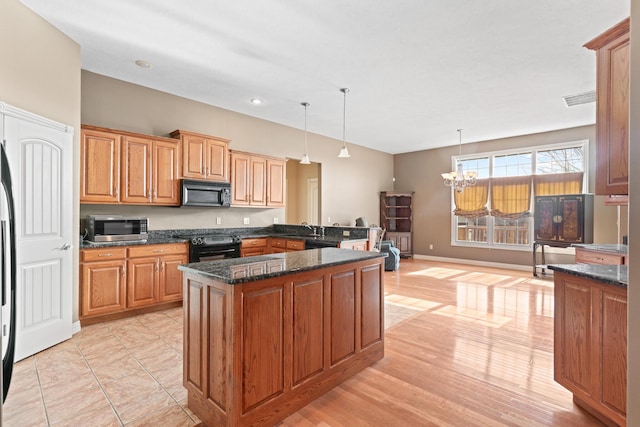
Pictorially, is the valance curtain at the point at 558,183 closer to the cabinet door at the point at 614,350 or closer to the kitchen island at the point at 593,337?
the kitchen island at the point at 593,337

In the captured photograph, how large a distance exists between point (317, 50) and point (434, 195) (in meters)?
6.07

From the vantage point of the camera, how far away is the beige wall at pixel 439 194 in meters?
6.95

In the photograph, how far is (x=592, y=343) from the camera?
1.97 meters

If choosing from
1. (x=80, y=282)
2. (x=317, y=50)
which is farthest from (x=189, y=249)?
(x=317, y=50)

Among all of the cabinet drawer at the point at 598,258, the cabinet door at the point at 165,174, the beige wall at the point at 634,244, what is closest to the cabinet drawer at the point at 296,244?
the cabinet door at the point at 165,174

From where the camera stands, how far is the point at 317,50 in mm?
3422

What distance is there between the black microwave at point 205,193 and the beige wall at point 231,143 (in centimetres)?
42

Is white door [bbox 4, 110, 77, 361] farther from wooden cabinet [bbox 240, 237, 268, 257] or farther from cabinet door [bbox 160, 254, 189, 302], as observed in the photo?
wooden cabinet [bbox 240, 237, 268, 257]

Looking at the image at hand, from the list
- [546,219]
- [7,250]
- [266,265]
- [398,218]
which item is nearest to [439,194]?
[398,218]

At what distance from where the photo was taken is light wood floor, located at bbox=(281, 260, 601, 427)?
2053 mm

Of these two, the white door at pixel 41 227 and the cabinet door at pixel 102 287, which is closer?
the white door at pixel 41 227

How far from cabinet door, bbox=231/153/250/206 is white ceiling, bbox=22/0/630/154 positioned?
2.96 ft

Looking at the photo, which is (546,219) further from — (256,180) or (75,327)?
(75,327)

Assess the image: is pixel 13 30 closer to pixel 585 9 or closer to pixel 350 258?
pixel 350 258
